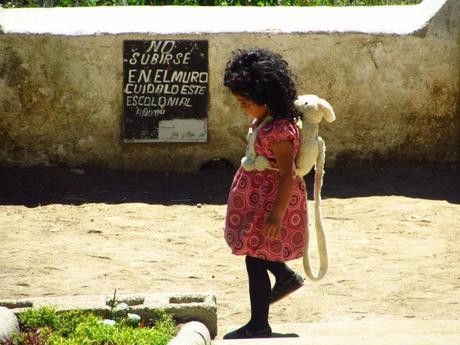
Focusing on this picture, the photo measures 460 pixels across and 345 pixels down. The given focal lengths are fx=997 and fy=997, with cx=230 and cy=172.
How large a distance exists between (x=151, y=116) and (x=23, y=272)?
2.15 m

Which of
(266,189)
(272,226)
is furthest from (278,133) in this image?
(272,226)

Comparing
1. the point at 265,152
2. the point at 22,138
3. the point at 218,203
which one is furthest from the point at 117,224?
the point at 265,152

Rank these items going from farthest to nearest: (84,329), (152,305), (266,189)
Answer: (266,189) < (152,305) < (84,329)

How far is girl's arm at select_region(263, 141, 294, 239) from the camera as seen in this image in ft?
13.7

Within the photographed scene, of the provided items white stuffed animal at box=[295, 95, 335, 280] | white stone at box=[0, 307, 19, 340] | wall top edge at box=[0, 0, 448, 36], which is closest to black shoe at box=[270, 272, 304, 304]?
white stuffed animal at box=[295, 95, 335, 280]

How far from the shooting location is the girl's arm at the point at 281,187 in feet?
→ 13.7

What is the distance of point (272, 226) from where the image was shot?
4191 millimetres

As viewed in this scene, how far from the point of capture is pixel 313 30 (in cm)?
728

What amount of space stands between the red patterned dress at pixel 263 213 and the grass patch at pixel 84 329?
535mm

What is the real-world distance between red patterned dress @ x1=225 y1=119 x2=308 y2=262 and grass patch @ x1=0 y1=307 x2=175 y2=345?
535mm

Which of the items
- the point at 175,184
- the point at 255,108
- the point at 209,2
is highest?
the point at 209,2

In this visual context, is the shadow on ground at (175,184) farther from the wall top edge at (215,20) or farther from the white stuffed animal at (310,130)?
the white stuffed animal at (310,130)

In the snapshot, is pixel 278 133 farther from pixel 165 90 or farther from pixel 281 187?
pixel 165 90

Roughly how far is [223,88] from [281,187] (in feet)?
10.6
